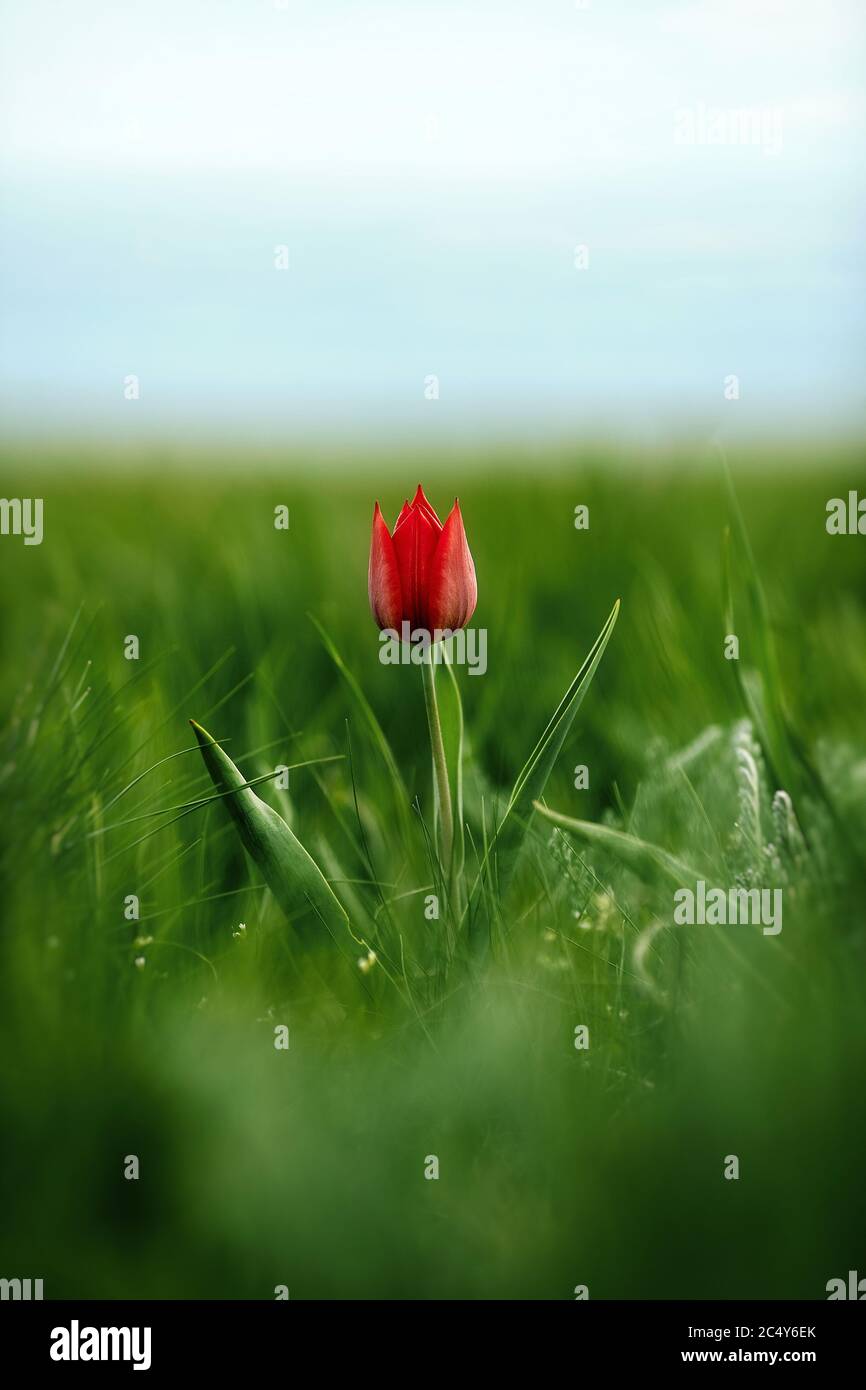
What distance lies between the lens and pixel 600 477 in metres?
2.47

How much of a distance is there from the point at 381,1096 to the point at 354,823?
43 centimetres

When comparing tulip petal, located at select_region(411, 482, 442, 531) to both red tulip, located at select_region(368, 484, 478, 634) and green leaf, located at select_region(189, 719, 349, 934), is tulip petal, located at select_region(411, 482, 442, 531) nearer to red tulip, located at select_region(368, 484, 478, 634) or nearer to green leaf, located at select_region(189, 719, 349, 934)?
red tulip, located at select_region(368, 484, 478, 634)

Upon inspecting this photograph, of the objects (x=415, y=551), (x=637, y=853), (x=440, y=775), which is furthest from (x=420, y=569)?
(x=637, y=853)

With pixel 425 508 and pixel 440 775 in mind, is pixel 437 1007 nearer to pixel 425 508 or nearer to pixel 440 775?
pixel 440 775

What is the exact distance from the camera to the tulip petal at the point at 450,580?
1034 millimetres

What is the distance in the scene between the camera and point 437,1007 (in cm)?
98

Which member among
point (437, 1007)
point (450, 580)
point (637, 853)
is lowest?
point (437, 1007)

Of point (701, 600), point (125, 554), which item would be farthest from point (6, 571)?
point (701, 600)

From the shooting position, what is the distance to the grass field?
2.85 ft

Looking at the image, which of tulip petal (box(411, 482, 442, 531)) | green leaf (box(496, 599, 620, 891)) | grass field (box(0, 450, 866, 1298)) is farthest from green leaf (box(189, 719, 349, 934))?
tulip petal (box(411, 482, 442, 531))

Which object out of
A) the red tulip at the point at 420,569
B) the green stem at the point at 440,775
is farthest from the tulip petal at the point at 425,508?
the green stem at the point at 440,775

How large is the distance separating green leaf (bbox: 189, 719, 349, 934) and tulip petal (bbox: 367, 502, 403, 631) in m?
0.18

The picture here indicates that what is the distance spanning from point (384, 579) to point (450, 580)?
6 centimetres
